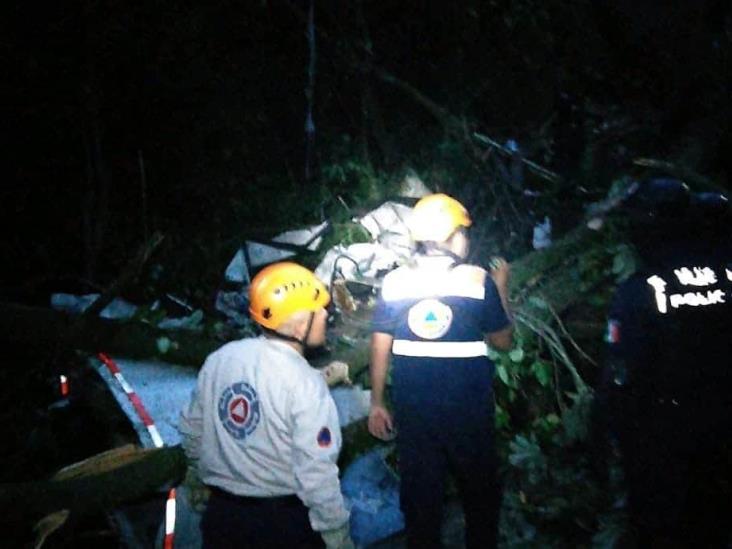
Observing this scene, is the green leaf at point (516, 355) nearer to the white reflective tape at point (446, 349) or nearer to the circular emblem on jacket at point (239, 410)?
the white reflective tape at point (446, 349)

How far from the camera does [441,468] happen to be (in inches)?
137

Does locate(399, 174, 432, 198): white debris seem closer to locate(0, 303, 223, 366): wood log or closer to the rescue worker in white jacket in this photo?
locate(0, 303, 223, 366): wood log

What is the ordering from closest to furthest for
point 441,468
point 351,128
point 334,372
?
point 441,468, point 334,372, point 351,128

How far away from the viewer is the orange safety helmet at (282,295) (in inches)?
104

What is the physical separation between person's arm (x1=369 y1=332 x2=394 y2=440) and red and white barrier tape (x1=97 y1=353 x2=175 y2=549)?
1066mm

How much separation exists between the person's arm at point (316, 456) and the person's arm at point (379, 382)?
1104 mm

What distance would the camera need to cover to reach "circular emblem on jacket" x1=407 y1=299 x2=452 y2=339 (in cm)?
337

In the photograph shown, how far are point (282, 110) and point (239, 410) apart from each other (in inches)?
246

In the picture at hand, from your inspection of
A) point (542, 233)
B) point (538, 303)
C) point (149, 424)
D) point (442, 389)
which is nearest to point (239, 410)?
point (442, 389)

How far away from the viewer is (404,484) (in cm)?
352

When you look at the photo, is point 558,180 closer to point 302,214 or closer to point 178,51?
point 302,214

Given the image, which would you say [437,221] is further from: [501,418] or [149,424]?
[149,424]

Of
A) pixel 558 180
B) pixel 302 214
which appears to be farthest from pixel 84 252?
pixel 558 180

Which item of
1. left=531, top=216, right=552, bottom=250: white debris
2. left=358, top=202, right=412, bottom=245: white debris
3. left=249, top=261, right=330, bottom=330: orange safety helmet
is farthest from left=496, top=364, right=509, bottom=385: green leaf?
left=249, top=261, right=330, bottom=330: orange safety helmet
